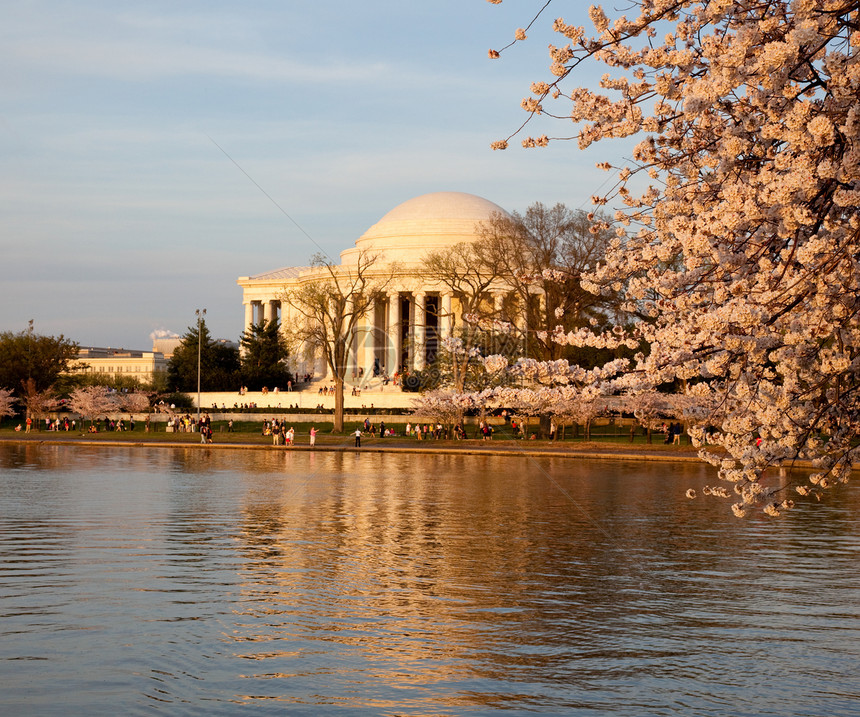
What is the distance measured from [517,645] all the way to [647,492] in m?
19.5

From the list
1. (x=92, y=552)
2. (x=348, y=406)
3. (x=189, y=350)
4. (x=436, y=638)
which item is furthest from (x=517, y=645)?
(x=189, y=350)

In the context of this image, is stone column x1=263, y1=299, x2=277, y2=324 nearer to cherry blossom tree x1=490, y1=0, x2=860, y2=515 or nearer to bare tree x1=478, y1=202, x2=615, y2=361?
bare tree x1=478, y1=202, x2=615, y2=361

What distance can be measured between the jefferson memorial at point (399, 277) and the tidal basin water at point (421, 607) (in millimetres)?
59029

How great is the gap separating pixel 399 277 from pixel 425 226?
7.61 metres

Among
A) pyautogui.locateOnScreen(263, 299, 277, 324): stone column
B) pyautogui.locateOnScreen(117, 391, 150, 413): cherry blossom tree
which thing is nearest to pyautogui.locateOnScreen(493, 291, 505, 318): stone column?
pyautogui.locateOnScreen(117, 391, 150, 413): cherry blossom tree

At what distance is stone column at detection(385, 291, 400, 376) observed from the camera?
89.5 metres

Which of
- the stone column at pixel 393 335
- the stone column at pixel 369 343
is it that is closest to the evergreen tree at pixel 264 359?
the stone column at pixel 369 343

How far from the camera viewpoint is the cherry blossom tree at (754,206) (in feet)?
22.9

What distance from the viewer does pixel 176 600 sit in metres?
14.1

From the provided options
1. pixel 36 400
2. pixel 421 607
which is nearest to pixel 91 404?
pixel 36 400

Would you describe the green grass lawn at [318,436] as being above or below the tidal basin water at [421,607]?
above

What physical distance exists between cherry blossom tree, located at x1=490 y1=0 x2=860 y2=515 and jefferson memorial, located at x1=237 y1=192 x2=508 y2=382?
71.8m

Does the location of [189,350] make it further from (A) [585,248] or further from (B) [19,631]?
(B) [19,631]

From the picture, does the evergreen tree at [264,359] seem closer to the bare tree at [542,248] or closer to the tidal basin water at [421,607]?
the bare tree at [542,248]
